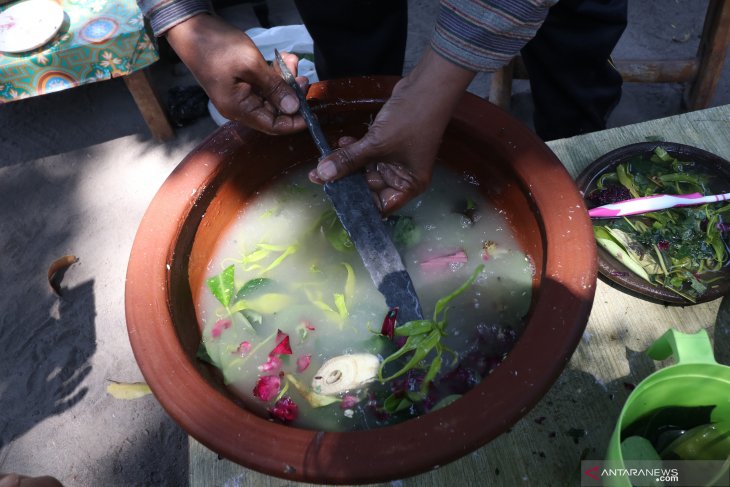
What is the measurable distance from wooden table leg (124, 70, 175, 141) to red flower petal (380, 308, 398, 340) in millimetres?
2102

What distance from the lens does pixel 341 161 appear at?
1140 mm

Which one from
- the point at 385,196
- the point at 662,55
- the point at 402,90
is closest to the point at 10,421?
the point at 385,196

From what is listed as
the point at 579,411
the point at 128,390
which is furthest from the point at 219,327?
the point at 579,411

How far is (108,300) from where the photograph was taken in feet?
7.58

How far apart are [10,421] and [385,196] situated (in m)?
1.79

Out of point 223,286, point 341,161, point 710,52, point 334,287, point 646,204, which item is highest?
point 341,161

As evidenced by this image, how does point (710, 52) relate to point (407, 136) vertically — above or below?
below

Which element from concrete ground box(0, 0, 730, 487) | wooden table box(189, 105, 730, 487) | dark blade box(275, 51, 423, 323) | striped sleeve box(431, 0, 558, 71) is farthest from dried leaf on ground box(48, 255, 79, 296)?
striped sleeve box(431, 0, 558, 71)

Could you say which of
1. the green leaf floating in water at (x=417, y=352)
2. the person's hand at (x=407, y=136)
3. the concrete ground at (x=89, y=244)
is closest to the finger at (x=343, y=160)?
the person's hand at (x=407, y=136)

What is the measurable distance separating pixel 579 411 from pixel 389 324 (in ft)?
1.44

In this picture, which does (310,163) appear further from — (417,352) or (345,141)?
(417,352)

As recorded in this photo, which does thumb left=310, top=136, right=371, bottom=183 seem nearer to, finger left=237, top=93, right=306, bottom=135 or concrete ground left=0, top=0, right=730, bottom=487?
finger left=237, top=93, right=306, bottom=135

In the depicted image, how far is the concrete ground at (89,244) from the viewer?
6.50ft

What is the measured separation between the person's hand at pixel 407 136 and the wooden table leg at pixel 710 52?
4.81ft
